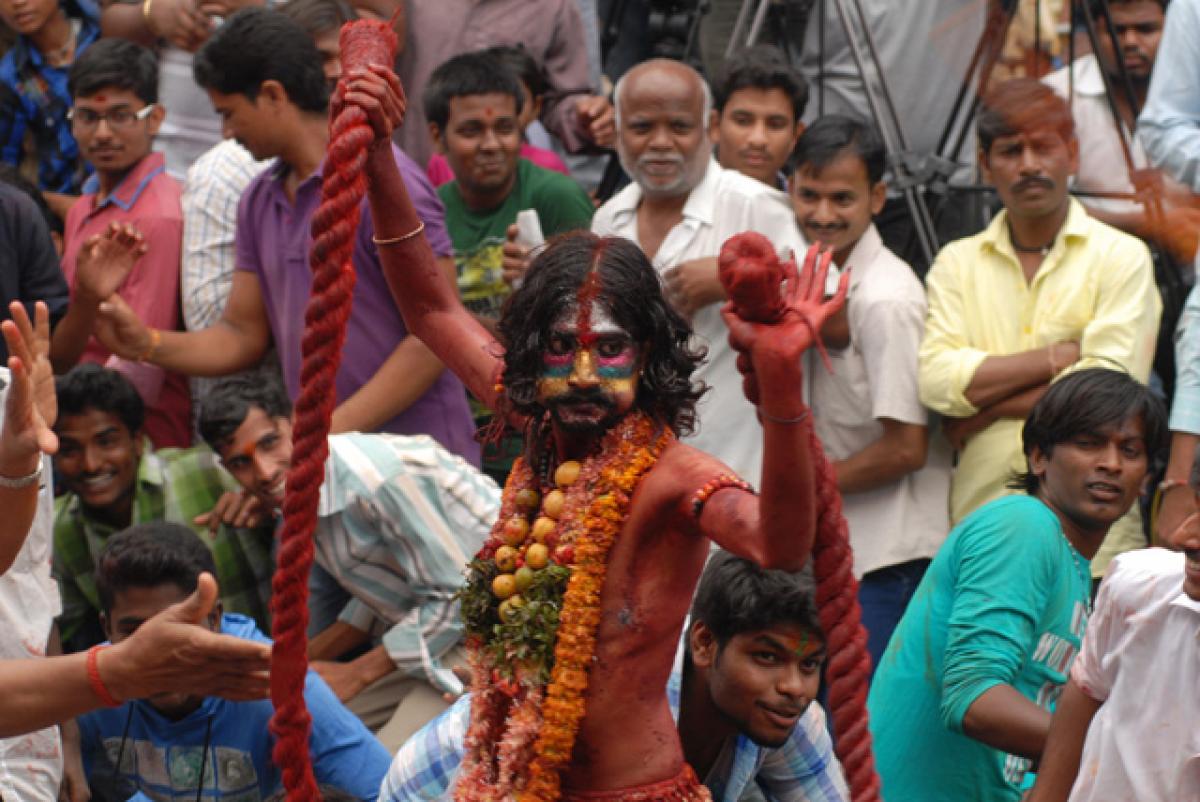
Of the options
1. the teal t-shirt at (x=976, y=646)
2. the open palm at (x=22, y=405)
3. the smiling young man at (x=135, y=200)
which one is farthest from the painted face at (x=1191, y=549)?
the smiling young man at (x=135, y=200)

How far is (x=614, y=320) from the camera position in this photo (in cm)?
379

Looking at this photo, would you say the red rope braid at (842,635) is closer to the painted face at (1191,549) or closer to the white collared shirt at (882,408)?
the painted face at (1191,549)

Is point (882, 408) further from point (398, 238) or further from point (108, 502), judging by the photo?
point (108, 502)

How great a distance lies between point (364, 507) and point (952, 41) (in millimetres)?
2889

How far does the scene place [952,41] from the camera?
7.06 m

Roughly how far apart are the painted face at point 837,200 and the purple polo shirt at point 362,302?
1140 millimetres

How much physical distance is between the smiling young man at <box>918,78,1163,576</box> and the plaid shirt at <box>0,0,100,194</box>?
11.6ft

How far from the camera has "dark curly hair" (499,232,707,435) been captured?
3.82m

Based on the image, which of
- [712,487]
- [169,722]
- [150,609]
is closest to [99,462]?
[150,609]

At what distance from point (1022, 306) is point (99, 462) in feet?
9.34

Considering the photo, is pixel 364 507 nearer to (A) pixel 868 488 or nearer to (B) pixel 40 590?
(B) pixel 40 590

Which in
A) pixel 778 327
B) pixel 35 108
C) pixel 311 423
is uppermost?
pixel 778 327

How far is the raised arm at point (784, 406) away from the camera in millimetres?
3166

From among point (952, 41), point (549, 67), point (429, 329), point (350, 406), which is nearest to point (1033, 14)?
point (952, 41)
